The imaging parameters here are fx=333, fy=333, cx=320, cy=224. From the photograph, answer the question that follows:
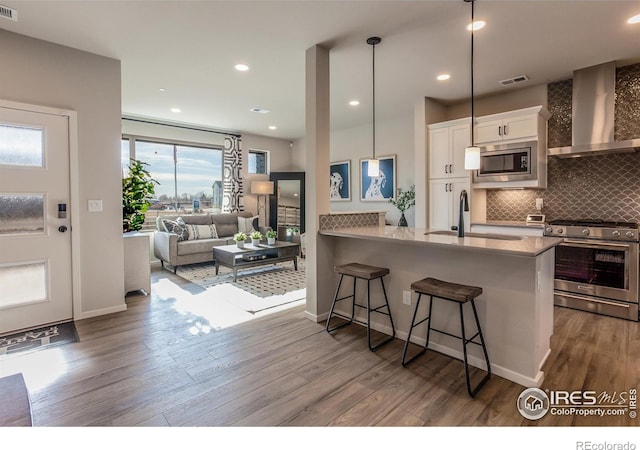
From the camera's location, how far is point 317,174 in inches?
129

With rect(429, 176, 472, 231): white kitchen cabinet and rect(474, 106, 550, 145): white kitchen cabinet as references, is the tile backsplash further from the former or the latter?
rect(429, 176, 472, 231): white kitchen cabinet

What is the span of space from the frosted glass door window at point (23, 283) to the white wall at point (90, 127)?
0.31 metres

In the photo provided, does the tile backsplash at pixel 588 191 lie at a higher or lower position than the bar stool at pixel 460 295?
higher

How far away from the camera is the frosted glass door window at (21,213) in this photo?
300 cm

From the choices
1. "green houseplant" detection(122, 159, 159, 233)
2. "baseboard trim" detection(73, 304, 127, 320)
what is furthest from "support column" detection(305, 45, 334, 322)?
"green houseplant" detection(122, 159, 159, 233)

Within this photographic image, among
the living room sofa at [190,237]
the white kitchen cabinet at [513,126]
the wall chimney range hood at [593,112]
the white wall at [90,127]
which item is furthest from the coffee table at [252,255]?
the wall chimney range hood at [593,112]

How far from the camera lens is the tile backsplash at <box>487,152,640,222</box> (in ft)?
12.4

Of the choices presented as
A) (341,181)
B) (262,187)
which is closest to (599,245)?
(341,181)

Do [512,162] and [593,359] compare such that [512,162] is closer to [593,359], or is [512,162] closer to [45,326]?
[593,359]

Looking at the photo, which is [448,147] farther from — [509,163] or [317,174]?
[317,174]

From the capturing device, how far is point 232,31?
116 inches

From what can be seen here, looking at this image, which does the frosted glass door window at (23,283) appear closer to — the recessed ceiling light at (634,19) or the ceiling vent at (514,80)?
the ceiling vent at (514,80)

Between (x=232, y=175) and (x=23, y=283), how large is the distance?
4633 millimetres
